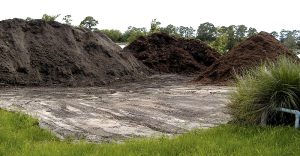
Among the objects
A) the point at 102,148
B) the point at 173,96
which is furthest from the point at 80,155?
the point at 173,96

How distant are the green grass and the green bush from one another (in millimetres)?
420

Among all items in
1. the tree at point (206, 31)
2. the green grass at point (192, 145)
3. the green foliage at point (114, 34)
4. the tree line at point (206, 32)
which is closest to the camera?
the green grass at point (192, 145)

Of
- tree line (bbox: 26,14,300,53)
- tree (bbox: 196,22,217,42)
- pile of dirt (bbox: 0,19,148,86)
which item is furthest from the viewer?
tree (bbox: 196,22,217,42)

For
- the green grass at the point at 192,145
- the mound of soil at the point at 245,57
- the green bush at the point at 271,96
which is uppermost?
the mound of soil at the point at 245,57

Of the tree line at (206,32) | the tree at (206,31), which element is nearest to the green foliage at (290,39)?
the tree line at (206,32)

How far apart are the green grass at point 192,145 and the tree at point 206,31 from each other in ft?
143

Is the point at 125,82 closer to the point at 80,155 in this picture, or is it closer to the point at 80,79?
the point at 80,79

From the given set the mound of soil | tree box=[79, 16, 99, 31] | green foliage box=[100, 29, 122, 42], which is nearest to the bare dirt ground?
the mound of soil

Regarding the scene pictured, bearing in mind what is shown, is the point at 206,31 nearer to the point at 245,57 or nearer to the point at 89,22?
the point at 89,22

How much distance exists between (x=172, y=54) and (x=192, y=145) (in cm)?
2040

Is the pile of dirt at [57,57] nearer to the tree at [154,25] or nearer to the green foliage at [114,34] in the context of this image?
the tree at [154,25]

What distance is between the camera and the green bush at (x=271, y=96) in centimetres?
838

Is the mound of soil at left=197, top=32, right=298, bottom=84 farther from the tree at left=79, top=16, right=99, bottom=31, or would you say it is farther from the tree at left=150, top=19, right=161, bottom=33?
the tree at left=79, top=16, right=99, bottom=31

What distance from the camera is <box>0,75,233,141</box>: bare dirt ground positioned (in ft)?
30.8
